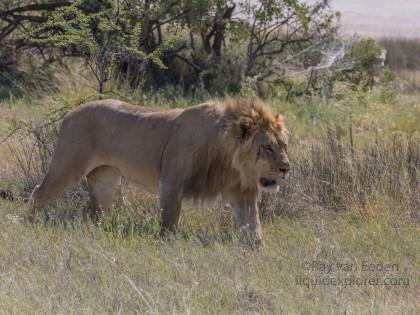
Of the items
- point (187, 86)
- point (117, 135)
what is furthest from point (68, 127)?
point (187, 86)

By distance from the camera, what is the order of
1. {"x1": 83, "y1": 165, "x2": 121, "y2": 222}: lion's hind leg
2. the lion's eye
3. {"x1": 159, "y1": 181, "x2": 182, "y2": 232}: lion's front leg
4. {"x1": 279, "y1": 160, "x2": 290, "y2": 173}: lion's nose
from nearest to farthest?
1. {"x1": 279, "y1": 160, "x2": 290, "y2": 173}: lion's nose
2. the lion's eye
3. {"x1": 159, "y1": 181, "x2": 182, "y2": 232}: lion's front leg
4. {"x1": 83, "y1": 165, "x2": 121, "y2": 222}: lion's hind leg

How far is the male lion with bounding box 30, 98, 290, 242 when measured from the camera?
739 cm

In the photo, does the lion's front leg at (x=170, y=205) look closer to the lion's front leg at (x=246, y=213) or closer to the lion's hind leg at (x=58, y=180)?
the lion's front leg at (x=246, y=213)

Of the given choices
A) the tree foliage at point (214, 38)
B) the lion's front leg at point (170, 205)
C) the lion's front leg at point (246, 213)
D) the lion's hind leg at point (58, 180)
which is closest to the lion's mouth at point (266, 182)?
the lion's front leg at point (246, 213)

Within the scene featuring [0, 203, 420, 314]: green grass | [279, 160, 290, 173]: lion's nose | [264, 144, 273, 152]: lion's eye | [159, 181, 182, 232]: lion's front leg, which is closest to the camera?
[0, 203, 420, 314]: green grass

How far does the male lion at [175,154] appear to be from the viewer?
7.39 m

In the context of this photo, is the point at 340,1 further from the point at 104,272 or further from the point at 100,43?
the point at 104,272

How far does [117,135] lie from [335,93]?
285 inches

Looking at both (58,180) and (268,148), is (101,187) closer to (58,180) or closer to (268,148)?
(58,180)

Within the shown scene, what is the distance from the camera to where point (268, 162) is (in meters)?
7.28

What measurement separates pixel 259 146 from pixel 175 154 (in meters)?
0.72

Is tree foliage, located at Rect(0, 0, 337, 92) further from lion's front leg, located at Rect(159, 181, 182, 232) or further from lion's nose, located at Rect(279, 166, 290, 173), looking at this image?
lion's nose, located at Rect(279, 166, 290, 173)

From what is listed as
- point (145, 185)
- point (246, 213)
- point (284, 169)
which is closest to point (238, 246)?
point (246, 213)

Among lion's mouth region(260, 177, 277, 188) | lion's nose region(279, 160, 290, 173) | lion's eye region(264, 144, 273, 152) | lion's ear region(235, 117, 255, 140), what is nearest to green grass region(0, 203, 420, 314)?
lion's mouth region(260, 177, 277, 188)
